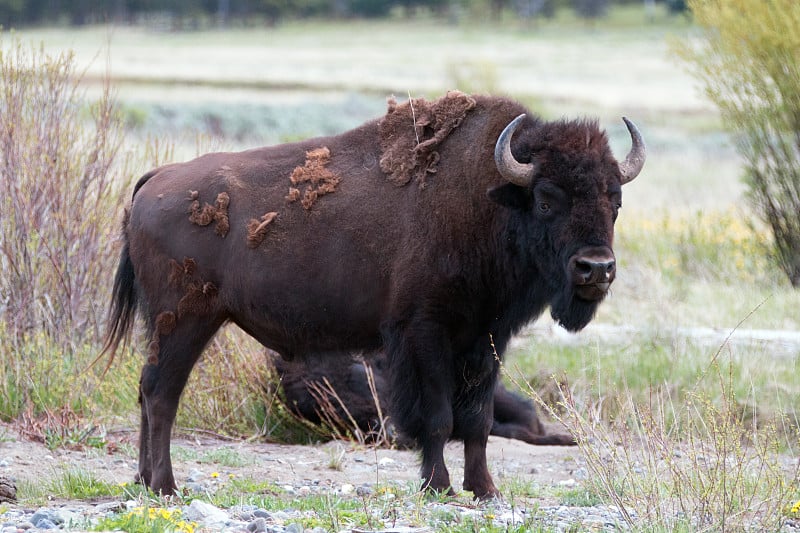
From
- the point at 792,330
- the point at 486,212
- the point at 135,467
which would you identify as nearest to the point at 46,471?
the point at 135,467

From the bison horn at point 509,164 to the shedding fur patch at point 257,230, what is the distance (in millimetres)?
1618

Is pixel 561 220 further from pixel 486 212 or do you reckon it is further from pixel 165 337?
pixel 165 337

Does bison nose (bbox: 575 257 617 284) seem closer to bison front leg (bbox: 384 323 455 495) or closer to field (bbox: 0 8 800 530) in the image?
field (bbox: 0 8 800 530)

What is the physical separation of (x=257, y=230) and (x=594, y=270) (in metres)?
2.30

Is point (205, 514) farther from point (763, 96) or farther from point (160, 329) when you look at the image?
point (763, 96)

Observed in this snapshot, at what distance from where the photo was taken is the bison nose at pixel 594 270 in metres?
6.59

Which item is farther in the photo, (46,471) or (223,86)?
(223,86)

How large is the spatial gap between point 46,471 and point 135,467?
69 centimetres

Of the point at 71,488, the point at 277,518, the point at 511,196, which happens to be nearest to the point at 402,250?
the point at 511,196

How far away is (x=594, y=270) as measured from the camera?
659cm

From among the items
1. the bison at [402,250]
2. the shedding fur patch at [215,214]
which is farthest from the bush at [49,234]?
the shedding fur patch at [215,214]

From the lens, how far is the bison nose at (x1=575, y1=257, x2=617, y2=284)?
259 inches

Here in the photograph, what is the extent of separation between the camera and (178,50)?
2724 inches

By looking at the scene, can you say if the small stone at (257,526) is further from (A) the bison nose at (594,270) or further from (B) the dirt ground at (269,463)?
(A) the bison nose at (594,270)
